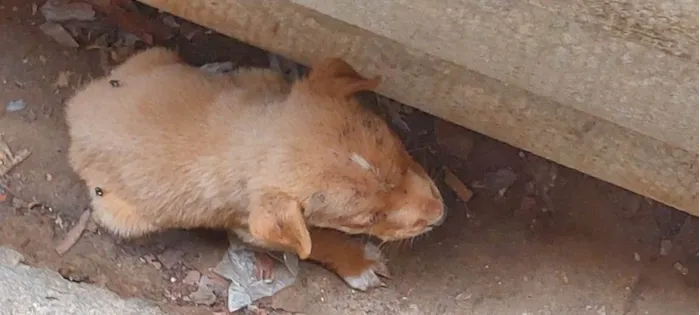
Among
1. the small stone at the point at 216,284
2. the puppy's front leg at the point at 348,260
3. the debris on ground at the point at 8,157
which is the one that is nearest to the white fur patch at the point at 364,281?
the puppy's front leg at the point at 348,260

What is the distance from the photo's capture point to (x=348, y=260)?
3.72m

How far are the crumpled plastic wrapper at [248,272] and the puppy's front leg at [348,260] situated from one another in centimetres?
11

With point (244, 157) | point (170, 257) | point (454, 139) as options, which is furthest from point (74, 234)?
point (454, 139)

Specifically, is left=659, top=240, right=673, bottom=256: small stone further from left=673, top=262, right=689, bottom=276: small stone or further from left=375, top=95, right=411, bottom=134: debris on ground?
left=375, top=95, right=411, bottom=134: debris on ground

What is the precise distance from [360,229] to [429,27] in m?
0.80

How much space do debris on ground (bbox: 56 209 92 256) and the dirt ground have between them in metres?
0.02

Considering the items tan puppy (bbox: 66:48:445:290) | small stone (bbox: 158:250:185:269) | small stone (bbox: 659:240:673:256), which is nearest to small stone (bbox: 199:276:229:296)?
small stone (bbox: 158:250:185:269)

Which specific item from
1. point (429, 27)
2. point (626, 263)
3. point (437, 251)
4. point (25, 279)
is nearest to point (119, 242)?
point (25, 279)

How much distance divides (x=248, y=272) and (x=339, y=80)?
1.01 m

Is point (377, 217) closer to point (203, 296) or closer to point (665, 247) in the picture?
point (203, 296)

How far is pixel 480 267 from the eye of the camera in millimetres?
3771

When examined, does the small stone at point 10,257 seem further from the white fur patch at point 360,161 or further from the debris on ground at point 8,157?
the white fur patch at point 360,161

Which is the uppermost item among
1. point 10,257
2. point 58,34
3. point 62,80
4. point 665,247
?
point 58,34

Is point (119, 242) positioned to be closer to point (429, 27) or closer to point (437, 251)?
point (437, 251)
